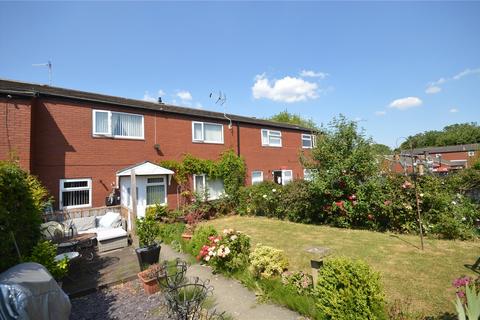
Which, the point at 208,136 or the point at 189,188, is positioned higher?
the point at 208,136

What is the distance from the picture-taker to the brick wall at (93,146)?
34.9 feet

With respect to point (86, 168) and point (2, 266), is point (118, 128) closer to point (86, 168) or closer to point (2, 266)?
point (86, 168)

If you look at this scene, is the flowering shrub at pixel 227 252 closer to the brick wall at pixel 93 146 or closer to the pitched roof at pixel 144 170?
the pitched roof at pixel 144 170

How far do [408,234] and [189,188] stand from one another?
10.4m

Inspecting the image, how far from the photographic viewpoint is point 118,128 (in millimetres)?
12742

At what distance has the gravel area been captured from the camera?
16.2 feet

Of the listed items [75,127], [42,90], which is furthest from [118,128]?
[42,90]

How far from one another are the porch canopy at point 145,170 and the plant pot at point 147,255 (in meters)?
5.41

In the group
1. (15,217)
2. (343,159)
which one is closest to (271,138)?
(343,159)

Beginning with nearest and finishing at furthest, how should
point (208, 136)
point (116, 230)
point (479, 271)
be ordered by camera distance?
1. point (479, 271)
2. point (116, 230)
3. point (208, 136)

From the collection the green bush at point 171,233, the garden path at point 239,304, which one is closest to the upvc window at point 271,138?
the green bush at point 171,233

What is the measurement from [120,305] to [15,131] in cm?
815

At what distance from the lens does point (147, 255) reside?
6.76 m

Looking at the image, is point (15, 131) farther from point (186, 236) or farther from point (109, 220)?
point (186, 236)
